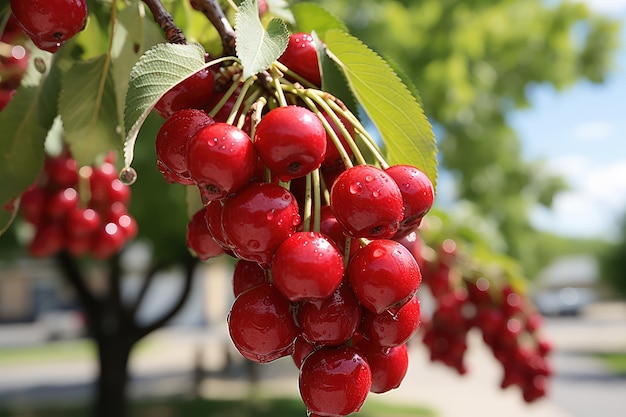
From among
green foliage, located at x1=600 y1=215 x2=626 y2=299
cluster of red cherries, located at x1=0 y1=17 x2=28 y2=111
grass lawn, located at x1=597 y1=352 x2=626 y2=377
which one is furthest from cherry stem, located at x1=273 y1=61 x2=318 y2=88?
green foliage, located at x1=600 y1=215 x2=626 y2=299

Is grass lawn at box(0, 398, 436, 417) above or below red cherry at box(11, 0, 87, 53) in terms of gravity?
below

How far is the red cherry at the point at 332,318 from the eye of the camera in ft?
2.65

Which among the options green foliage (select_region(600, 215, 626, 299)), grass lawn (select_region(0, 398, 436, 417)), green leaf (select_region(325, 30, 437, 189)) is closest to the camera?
green leaf (select_region(325, 30, 437, 189))

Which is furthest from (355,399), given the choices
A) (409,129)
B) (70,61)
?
(70,61)

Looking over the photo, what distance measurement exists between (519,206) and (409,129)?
10.9 metres

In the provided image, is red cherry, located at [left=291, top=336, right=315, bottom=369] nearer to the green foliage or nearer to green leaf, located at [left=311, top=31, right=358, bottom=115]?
green leaf, located at [left=311, top=31, right=358, bottom=115]

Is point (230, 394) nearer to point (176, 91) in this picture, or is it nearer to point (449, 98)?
point (449, 98)

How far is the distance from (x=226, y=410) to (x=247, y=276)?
12.4 metres

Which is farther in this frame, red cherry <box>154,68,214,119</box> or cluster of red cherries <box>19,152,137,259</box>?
cluster of red cherries <box>19,152,137,259</box>

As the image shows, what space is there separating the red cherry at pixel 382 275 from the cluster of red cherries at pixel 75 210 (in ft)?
5.65

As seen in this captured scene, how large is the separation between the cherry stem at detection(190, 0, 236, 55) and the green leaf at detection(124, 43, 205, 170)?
0.33ft

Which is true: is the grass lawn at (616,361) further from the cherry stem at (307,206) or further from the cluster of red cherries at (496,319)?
the cherry stem at (307,206)

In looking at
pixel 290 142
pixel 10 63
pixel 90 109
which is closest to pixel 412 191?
pixel 290 142

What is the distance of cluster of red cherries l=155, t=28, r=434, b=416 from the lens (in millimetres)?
801
